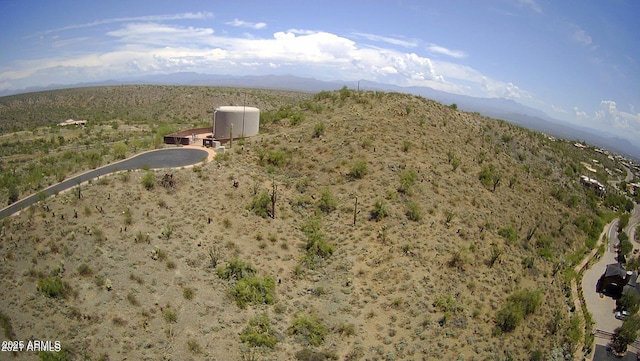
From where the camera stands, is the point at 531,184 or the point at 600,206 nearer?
the point at 531,184

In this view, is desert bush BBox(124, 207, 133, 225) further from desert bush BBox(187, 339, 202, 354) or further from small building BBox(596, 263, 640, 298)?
small building BBox(596, 263, 640, 298)

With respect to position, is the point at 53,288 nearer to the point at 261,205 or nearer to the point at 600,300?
the point at 261,205

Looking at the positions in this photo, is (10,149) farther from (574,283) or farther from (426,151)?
(574,283)

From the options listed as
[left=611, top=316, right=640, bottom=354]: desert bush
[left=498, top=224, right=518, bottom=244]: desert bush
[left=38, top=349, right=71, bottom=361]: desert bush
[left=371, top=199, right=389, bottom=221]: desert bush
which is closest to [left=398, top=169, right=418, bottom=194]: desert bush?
[left=371, top=199, right=389, bottom=221]: desert bush

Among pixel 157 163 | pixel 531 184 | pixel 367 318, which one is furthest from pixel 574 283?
pixel 157 163

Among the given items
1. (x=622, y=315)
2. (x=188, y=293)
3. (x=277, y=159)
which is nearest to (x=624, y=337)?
(x=622, y=315)

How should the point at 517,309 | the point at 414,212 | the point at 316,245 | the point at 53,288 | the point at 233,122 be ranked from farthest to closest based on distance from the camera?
the point at 233,122 < the point at 414,212 < the point at 316,245 < the point at 517,309 < the point at 53,288
